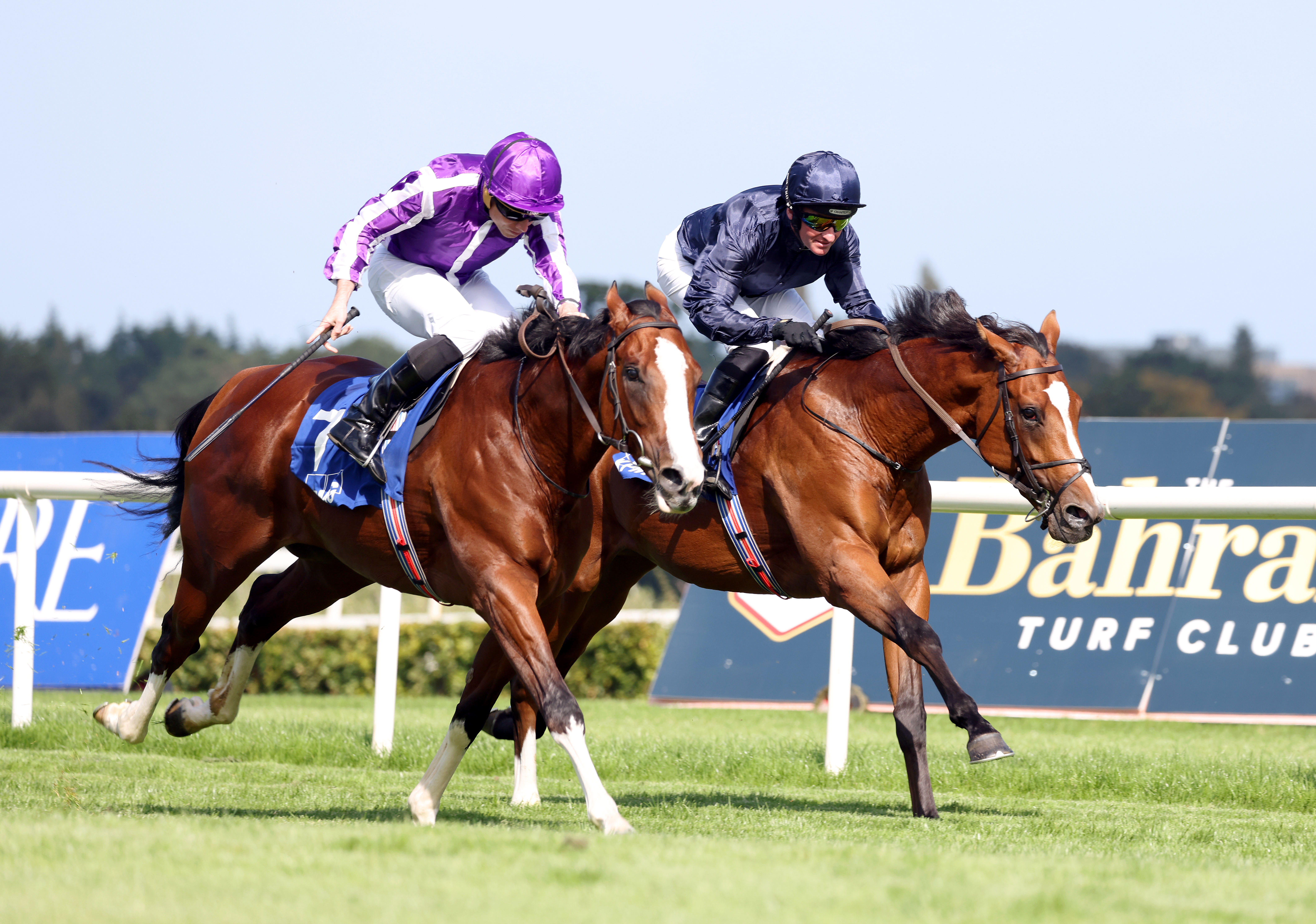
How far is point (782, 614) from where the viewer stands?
888 centimetres

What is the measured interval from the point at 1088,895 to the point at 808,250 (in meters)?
3.24

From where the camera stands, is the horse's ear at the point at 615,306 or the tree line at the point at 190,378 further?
the tree line at the point at 190,378

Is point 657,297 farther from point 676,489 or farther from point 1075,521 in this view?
point 1075,521

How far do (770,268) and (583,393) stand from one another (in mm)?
1596

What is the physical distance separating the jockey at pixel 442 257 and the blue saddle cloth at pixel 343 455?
0.06 meters

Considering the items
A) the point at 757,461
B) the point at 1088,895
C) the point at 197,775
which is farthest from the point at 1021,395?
the point at 197,775

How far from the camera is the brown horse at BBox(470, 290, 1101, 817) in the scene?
508cm

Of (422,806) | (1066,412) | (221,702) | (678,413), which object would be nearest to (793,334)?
(1066,412)

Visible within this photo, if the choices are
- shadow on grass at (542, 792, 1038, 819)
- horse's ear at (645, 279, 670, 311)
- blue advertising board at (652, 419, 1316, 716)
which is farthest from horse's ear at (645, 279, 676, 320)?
blue advertising board at (652, 419, 1316, 716)

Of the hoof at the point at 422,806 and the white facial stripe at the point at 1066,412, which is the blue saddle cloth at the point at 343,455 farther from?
the white facial stripe at the point at 1066,412

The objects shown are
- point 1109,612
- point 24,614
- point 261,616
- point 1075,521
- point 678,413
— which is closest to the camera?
point 678,413

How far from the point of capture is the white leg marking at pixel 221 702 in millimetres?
5555

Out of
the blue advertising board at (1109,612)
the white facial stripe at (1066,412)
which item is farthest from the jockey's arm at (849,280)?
the blue advertising board at (1109,612)

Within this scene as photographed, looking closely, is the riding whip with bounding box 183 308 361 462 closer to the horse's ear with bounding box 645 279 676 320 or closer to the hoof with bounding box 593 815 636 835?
the horse's ear with bounding box 645 279 676 320
